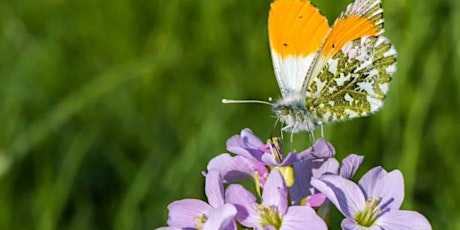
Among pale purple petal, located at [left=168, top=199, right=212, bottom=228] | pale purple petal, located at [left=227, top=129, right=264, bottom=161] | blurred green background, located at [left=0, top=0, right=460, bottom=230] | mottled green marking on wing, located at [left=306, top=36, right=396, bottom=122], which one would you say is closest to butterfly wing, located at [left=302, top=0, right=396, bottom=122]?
mottled green marking on wing, located at [left=306, top=36, right=396, bottom=122]

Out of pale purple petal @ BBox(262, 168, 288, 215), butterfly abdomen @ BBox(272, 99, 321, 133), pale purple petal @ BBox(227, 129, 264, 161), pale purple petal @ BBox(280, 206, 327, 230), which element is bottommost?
pale purple petal @ BBox(280, 206, 327, 230)

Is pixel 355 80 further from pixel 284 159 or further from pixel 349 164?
pixel 284 159

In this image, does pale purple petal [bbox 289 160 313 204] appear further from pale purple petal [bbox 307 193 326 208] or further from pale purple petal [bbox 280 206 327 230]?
pale purple petal [bbox 280 206 327 230]

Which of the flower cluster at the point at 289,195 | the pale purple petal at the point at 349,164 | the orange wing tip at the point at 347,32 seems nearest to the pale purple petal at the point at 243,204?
the flower cluster at the point at 289,195

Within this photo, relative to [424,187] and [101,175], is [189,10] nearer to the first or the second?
[101,175]

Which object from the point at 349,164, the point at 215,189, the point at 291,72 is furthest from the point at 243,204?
the point at 291,72

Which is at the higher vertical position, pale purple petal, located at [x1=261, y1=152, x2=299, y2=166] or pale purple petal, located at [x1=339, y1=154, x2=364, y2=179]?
pale purple petal, located at [x1=261, y1=152, x2=299, y2=166]
